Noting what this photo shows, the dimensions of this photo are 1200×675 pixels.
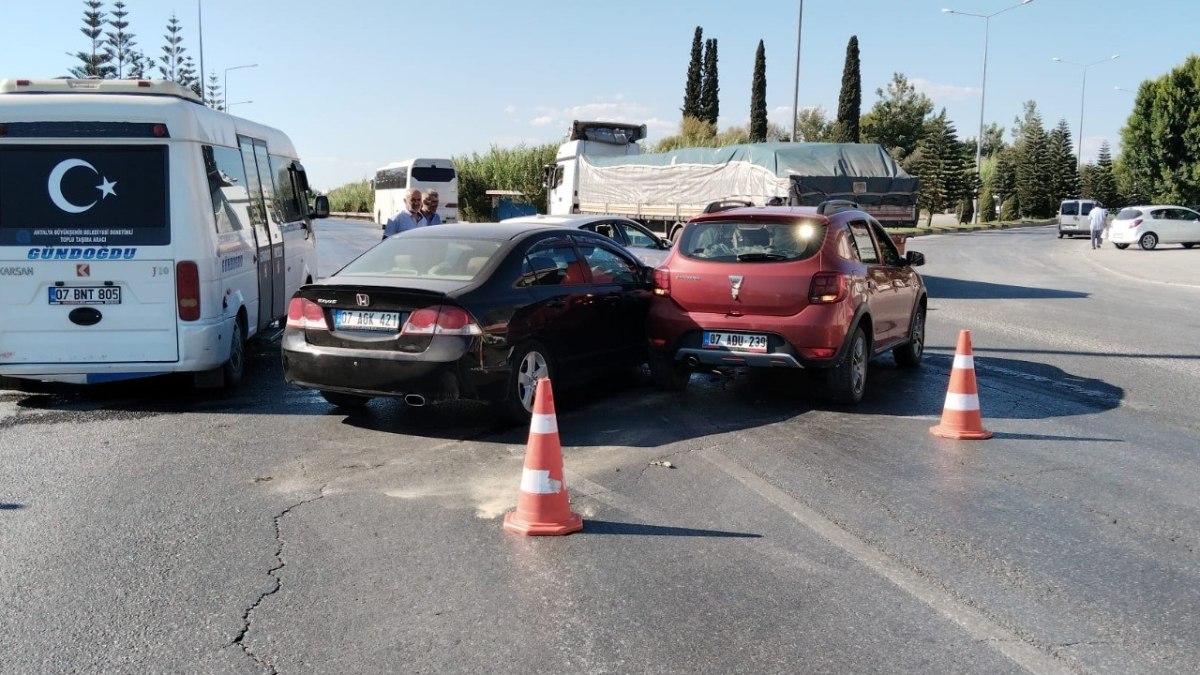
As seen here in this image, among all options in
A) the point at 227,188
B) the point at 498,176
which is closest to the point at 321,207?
the point at 227,188

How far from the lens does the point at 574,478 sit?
6406 millimetres

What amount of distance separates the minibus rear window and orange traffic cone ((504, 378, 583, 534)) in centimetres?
448

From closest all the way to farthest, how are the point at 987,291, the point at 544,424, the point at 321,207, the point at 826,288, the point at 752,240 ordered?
the point at 544,424, the point at 826,288, the point at 752,240, the point at 321,207, the point at 987,291

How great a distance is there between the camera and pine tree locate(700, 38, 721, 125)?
7769 cm

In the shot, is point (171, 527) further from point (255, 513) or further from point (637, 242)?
point (637, 242)

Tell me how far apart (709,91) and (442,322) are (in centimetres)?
7353

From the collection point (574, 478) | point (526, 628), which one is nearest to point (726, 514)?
point (574, 478)

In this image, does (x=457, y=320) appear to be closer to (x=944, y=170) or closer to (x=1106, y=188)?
(x=944, y=170)

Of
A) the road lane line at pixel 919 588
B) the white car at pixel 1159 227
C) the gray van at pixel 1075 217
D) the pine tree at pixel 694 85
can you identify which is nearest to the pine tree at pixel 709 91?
the pine tree at pixel 694 85

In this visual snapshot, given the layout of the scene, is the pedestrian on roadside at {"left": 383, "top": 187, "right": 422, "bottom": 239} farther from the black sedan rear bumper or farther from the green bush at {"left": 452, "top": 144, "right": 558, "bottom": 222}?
the green bush at {"left": 452, "top": 144, "right": 558, "bottom": 222}

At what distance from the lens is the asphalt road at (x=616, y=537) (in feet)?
13.1

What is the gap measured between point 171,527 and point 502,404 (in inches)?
105

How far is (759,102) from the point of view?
73.6 meters

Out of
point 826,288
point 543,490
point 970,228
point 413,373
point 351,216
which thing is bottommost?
point 543,490
